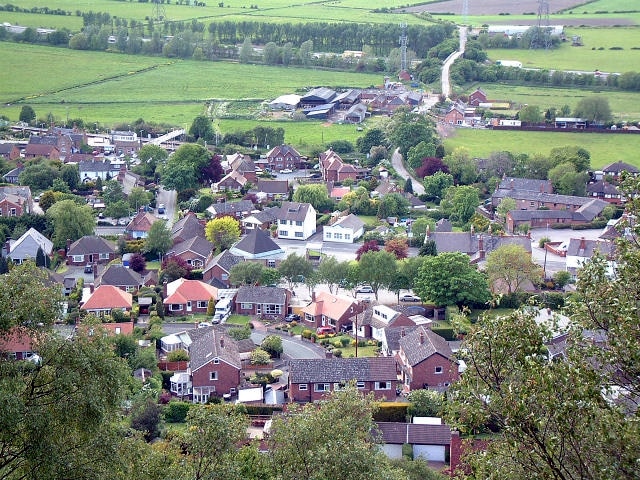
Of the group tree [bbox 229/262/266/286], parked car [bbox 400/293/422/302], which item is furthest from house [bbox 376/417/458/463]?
tree [bbox 229/262/266/286]

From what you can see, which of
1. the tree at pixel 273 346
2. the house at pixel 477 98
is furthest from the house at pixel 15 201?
the house at pixel 477 98

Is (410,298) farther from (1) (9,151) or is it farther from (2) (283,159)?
(1) (9,151)

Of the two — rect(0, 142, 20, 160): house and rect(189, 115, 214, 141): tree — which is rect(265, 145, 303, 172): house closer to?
rect(189, 115, 214, 141): tree

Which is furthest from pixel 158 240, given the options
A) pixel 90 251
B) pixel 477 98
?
pixel 477 98

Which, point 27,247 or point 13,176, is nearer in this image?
point 27,247

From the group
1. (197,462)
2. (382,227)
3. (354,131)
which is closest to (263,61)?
(354,131)

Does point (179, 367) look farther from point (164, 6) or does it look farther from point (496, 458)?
point (164, 6)
